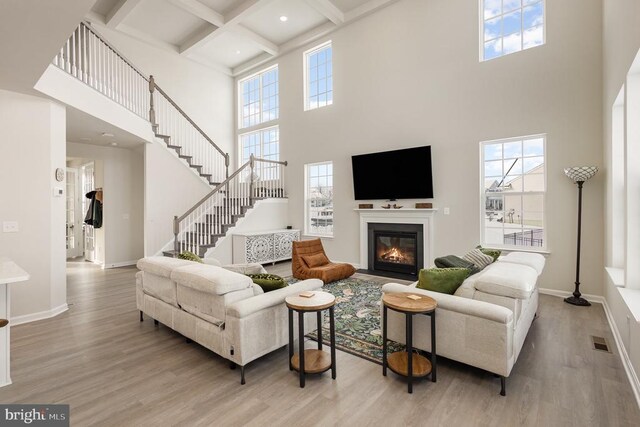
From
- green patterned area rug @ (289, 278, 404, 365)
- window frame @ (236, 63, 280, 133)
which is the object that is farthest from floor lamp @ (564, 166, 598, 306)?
window frame @ (236, 63, 280, 133)

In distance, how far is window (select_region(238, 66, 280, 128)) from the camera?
8859 mm

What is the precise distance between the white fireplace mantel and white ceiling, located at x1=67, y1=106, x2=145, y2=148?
16.4 feet

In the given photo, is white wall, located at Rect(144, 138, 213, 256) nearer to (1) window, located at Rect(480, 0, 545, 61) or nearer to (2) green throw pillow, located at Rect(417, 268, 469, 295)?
(2) green throw pillow, located at Rect(417, 268, 469, 295)

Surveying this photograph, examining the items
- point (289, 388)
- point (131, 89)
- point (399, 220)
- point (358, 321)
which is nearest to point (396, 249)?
point (399, 220)

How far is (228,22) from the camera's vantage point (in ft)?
22.7

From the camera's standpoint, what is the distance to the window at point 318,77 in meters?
7.55

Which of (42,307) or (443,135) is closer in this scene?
(42,307)

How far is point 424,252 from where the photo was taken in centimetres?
593

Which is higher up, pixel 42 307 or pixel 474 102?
pixel 474 102

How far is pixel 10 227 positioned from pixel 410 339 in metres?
4.81

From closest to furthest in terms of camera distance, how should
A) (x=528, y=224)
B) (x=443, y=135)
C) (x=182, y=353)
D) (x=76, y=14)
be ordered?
(x=76, y=14) < (x=182, y=353) < (x=528, y=224) < (x=443, y=135)

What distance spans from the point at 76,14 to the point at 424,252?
569cm

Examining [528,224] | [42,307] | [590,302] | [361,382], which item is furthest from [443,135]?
[42,307]

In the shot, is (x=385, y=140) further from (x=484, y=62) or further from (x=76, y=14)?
(x=76, y=14)
